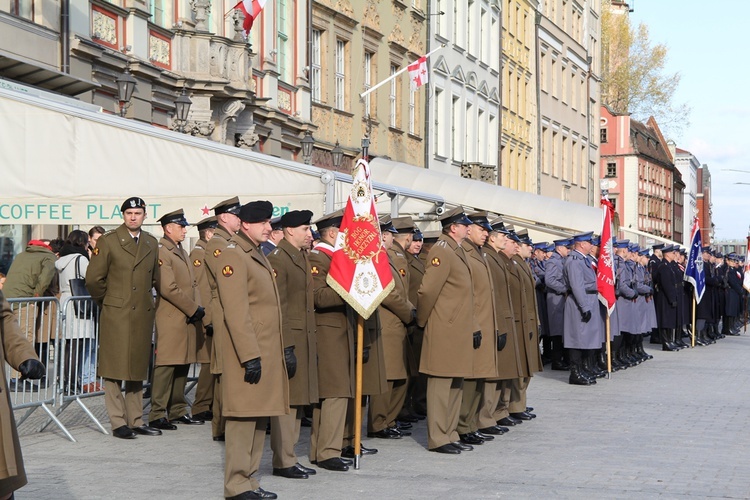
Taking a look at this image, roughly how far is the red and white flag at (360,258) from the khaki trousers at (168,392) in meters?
2.82

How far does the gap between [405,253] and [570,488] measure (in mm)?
4129

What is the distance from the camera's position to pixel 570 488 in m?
9.31

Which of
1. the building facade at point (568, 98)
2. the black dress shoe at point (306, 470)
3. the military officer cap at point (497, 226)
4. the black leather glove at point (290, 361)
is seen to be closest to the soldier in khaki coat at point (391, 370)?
the military officer cap at point (497, 226)

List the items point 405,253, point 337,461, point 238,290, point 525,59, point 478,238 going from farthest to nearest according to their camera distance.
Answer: point 525,59 < point 405,253 < point 478,238 < point 337,461 < point 238,290

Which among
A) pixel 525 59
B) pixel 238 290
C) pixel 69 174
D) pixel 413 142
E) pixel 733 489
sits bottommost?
pixel 733 489

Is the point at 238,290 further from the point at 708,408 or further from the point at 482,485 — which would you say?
the point at 708,408

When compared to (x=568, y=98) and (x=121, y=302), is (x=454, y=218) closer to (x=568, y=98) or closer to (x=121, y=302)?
(x=121, y=302)

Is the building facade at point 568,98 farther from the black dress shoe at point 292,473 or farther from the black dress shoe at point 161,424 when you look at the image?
the black dress shoe at point 292,473

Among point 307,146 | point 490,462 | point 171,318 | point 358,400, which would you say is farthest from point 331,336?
point 307,146

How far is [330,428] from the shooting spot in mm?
10172

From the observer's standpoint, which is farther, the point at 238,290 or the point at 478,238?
the point at 478,238

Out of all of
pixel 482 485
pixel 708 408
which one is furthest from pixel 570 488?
pixel 708 408

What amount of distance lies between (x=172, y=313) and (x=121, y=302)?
80 centimetres

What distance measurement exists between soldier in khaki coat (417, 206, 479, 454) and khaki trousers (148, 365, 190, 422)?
8.54 ft
